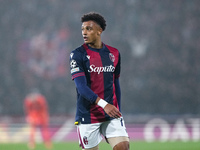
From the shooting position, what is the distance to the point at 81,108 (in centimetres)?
366

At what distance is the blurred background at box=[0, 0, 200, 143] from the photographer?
51.2 ft

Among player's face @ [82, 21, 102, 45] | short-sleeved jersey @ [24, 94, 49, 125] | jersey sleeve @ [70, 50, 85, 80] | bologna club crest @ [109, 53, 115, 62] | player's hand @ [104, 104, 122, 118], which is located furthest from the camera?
short-sleeved jersey @ [24, 94, 49, 125]

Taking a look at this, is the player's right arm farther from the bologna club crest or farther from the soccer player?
the bologna club crest

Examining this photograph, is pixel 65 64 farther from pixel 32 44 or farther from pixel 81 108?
pixel 81 108

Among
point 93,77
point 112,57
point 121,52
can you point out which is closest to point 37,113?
point 121,52

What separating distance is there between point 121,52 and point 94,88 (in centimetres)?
1295

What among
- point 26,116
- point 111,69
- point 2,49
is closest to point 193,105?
point 26,116

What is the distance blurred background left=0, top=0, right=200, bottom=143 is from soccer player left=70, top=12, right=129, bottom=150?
36.5 feet

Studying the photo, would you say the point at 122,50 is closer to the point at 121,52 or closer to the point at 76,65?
the point at 121,52

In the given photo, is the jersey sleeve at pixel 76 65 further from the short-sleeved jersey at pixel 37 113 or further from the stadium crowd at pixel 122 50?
the stadium crowd at pixel 122 50

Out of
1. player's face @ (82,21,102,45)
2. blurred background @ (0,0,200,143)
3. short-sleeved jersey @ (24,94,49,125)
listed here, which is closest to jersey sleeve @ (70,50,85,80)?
player's face @ (82,21,102,45)

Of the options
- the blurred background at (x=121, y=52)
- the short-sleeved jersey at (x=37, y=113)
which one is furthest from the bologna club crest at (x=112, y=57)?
the blurred background at (x=121, y=52)

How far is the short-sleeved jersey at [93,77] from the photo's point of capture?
11.7ft

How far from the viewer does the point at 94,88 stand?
361cm
